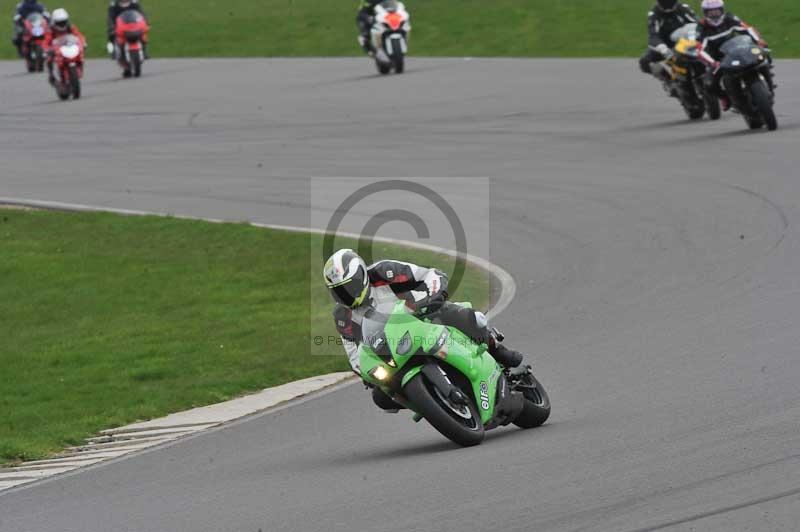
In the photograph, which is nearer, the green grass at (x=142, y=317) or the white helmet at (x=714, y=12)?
Result: the green grass at (x=142, y=317)

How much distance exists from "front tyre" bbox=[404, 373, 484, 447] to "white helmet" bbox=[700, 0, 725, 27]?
1394 centimetres

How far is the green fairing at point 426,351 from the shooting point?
368 inches

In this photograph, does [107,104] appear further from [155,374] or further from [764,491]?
[764,491]

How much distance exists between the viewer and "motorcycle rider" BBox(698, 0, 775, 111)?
22188 mm

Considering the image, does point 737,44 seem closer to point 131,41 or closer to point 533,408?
point 533,408

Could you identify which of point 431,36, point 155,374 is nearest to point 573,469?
point 155,374

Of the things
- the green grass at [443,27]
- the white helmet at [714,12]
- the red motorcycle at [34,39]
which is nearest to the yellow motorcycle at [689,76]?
the white helmet at [714,12]

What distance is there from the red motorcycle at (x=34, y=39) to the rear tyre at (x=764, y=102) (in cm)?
2286

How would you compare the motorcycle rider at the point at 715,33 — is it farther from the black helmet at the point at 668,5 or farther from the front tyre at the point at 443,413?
the front tyre at the point at 443,413

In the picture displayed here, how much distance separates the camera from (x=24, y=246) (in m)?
20.1

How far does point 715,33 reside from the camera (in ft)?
73.6

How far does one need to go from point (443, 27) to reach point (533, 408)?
30955mm

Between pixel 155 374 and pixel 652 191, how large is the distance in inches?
299

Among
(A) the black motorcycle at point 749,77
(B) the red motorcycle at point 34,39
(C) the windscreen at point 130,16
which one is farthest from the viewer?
(B) the red motorcycle at point 34,39
